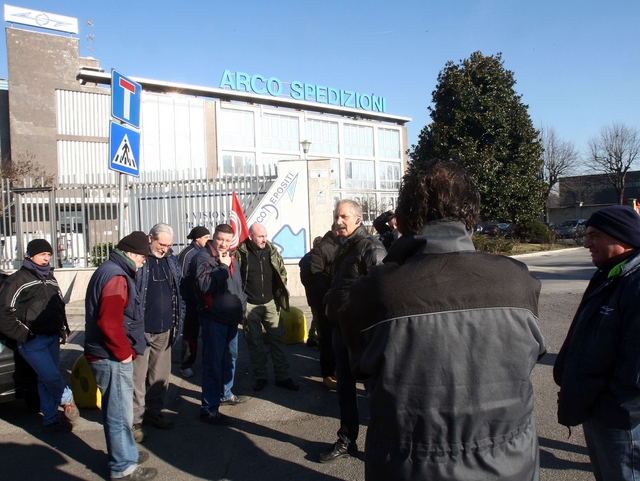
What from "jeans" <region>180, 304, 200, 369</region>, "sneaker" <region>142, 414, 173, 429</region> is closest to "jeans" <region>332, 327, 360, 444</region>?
"sneaker" <region>142, 414, 173, 429</region>

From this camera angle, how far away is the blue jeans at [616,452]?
2.30 meters

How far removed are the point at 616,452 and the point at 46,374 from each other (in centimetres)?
450

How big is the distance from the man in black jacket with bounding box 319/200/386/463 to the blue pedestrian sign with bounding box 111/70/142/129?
3.62 metres

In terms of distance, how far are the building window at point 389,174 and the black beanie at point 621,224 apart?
57111mm

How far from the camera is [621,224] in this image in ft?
8.33

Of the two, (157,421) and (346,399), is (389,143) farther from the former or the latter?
(346,399)

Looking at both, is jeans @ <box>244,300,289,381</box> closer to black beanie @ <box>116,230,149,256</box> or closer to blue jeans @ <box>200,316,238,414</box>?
blue jeans @ <box>200,316,238,414</box>

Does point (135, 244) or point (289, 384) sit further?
point (289, 384)

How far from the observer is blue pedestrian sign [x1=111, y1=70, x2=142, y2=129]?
6.26 m

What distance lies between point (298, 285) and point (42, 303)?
6691 millimetres

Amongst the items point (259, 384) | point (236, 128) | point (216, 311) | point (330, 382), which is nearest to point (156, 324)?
point (216, 311)

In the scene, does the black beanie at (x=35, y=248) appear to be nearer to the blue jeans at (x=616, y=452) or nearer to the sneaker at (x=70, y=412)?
the sneaker at (x=70, y=412)

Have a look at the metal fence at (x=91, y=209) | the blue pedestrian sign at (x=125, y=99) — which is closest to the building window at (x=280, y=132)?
the metal fence at (x=91, y=209)

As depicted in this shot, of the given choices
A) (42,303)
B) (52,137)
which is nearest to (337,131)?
(52,137)
